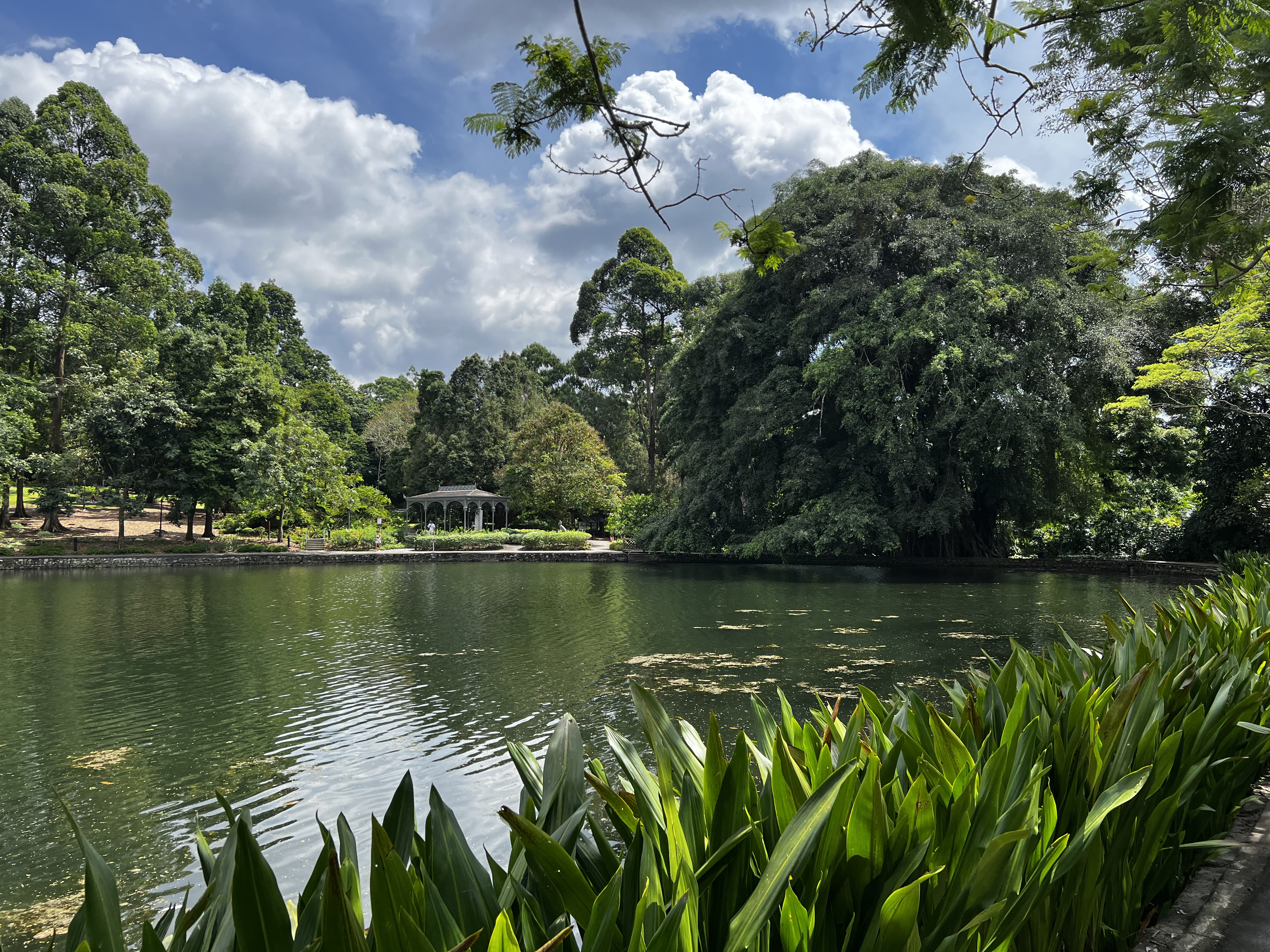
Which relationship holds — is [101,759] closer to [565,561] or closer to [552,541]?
[565,561]

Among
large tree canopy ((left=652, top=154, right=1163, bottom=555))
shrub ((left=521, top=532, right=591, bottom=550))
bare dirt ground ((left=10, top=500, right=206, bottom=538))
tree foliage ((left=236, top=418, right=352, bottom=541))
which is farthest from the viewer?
shrub ((left=521, top=532, right=591, bottom=550))

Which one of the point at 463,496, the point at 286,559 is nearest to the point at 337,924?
the point at 286,559

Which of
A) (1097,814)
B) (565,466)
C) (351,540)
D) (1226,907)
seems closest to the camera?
(1097,814)

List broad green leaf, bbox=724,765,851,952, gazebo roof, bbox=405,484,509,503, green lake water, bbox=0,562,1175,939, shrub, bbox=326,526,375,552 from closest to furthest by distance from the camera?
1. broad green leaf, bbox=724,765,851,952
2. green lake water, bbox=0,562,1175,939
3. shrub, bbox=326,526,375,552
4. gazebo roof, bbox=405,484,509,503

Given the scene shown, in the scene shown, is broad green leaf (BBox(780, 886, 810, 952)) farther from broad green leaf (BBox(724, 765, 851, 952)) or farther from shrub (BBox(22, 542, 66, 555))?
shrub (BBox(22, 542, 66, 555))

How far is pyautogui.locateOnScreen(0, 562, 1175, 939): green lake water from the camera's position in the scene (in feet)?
11.4

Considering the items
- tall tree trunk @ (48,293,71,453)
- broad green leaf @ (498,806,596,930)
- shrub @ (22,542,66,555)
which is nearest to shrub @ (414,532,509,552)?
shrub @ (22,542,66,555)

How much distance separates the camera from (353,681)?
6238mm

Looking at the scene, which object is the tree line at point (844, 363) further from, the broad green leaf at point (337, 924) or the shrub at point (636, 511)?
the broad green leaf at point (337, 924)

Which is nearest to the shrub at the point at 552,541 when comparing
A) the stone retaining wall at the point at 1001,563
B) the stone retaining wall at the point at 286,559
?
the stone retaining wall at the point at 286,559

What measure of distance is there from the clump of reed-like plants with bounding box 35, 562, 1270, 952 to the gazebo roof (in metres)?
29.1

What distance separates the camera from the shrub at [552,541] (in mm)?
25453

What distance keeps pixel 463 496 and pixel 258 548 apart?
28.4ft

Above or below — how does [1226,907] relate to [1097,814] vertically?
below
